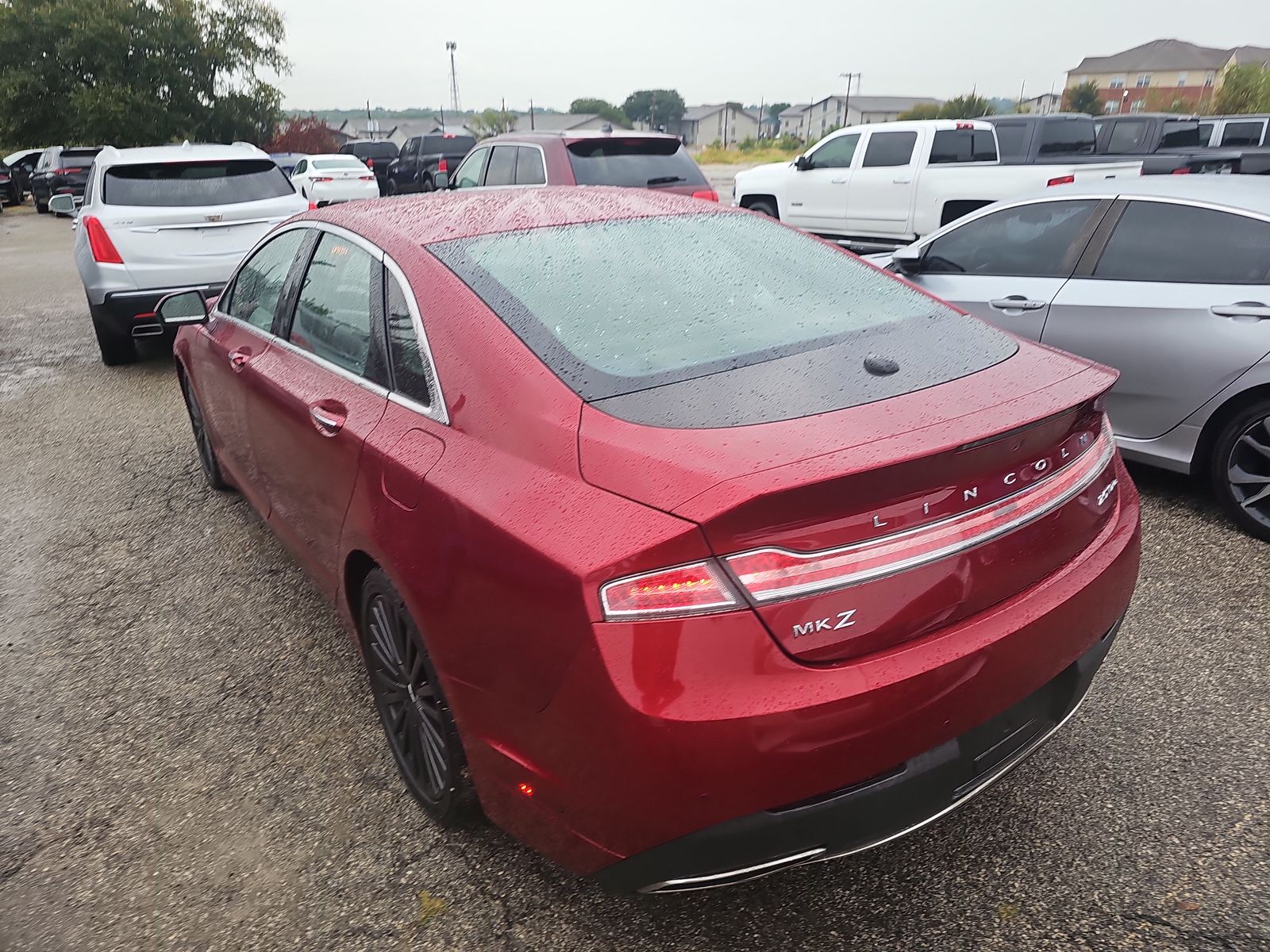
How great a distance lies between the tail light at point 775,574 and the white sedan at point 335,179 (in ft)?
58.0

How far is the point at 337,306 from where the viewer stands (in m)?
2.81

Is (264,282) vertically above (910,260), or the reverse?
(264,282)

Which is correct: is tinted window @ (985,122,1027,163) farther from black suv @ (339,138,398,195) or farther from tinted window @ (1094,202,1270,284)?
black suv @ (339,138,398,195)

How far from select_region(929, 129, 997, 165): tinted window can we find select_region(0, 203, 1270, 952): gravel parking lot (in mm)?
8249

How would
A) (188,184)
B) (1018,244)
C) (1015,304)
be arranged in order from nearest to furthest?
(1015,304) < (1018,244) < (188,184)

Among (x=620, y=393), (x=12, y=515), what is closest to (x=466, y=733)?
(x=620, y=393)

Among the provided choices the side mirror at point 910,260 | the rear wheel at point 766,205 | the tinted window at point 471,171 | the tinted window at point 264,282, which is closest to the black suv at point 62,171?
the tinted window at point 471,171

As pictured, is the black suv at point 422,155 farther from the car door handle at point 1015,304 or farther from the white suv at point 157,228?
the car door handle at point 1015,304

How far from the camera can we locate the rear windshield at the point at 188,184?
7210 mm

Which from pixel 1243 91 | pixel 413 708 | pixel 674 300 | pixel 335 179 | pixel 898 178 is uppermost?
pixel 1243 91

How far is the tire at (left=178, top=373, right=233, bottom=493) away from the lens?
469 cm

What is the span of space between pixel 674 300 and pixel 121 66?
123 ft

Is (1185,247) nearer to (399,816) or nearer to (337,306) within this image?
(337,306)

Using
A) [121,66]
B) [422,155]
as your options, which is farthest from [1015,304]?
[121,66]
